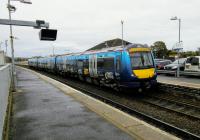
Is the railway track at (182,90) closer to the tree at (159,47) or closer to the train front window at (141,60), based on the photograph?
the train front window at (141,60)

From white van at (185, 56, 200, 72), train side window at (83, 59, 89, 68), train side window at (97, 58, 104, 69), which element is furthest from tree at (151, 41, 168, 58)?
train side window at (97, 58, 104, 69)

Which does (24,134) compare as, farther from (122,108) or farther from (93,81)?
(93,81)

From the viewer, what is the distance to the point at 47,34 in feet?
28.7

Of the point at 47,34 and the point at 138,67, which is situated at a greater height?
the point at 47,34

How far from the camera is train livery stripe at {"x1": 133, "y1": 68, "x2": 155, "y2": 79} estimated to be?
1447 cm

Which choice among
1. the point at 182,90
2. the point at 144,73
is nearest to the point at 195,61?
the point at 182,90

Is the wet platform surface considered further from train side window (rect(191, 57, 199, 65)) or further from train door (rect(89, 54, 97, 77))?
train side window (rect(191, 57, 199, 65))

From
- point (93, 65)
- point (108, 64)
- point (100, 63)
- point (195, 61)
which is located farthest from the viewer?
point (195, 61)

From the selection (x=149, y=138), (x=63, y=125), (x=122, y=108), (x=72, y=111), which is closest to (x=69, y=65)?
(x=122, y=108)

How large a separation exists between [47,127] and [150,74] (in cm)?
885

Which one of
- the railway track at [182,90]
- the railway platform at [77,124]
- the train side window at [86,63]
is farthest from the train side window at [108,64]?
the railway platform at [77,124]

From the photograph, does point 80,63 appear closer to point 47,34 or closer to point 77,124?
point 47,34

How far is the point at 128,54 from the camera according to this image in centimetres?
1449

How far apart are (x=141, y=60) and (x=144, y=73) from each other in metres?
0.78
